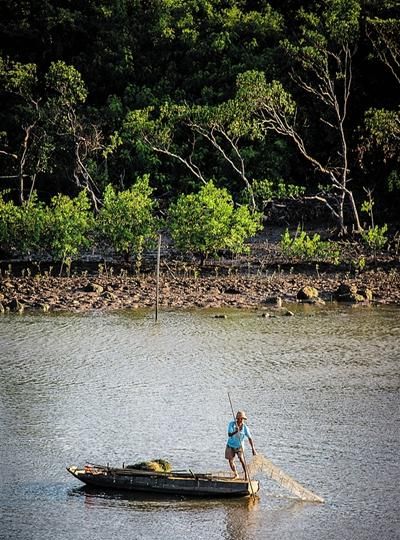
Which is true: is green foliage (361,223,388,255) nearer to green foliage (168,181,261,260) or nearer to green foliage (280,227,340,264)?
green foliage (280,227,340,264)

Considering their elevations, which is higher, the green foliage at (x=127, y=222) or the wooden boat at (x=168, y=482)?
the green foliage at (x=127, y=222)

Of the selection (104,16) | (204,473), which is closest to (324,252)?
(104,16)

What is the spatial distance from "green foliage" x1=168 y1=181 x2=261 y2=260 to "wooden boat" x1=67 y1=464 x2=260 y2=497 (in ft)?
90.5

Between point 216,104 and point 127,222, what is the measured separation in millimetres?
10653

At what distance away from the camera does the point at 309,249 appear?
4916cm

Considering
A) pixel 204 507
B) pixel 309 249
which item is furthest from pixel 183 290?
pixel 204 507

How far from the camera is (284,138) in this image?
5838 cm

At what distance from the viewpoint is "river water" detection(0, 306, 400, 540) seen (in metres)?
21.3

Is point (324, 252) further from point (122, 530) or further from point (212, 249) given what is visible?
point (122, 530)

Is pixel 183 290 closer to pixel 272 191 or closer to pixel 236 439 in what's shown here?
pixel 272 191

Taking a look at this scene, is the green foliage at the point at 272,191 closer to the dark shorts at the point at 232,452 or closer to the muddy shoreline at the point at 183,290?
the muddy shoreline at the point at 183,290

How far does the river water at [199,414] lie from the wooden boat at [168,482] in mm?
237

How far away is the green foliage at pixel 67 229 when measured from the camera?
166 feet

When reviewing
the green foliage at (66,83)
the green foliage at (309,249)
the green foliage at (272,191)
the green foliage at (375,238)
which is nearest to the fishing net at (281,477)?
the green foliage at (309,249)
